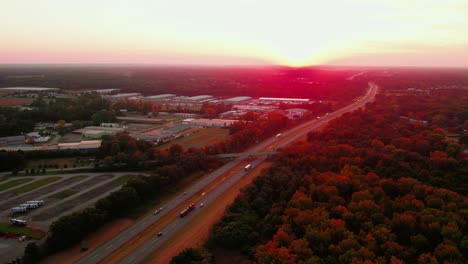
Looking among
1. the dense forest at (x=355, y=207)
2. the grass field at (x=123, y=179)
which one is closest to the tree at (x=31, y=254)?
the dense forest at (x=355, y=207)

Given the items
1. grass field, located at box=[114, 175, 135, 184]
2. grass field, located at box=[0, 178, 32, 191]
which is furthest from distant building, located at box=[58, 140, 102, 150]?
grass field, located at box=[114, 175, 135, 184]

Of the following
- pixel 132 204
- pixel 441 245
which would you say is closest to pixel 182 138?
pixel 132 204

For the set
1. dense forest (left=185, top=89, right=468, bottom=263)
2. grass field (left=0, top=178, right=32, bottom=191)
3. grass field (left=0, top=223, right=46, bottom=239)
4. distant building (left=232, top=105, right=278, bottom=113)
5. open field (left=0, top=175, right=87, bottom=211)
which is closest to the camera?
dense forest (left=185, top=89, right=468, bottom=263)

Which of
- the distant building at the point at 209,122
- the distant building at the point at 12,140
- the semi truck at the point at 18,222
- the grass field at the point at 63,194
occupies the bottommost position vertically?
the semi truck at the point at 18,222

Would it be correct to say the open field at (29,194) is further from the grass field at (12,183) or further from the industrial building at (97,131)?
the industrial building at (97,131)

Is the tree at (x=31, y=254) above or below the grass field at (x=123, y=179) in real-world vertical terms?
below

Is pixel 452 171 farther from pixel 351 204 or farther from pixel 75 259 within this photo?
pixel 75 259

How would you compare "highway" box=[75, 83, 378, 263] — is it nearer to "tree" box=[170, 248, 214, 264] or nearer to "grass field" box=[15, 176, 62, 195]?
"tree" box=[170, 248, 214, 264]
